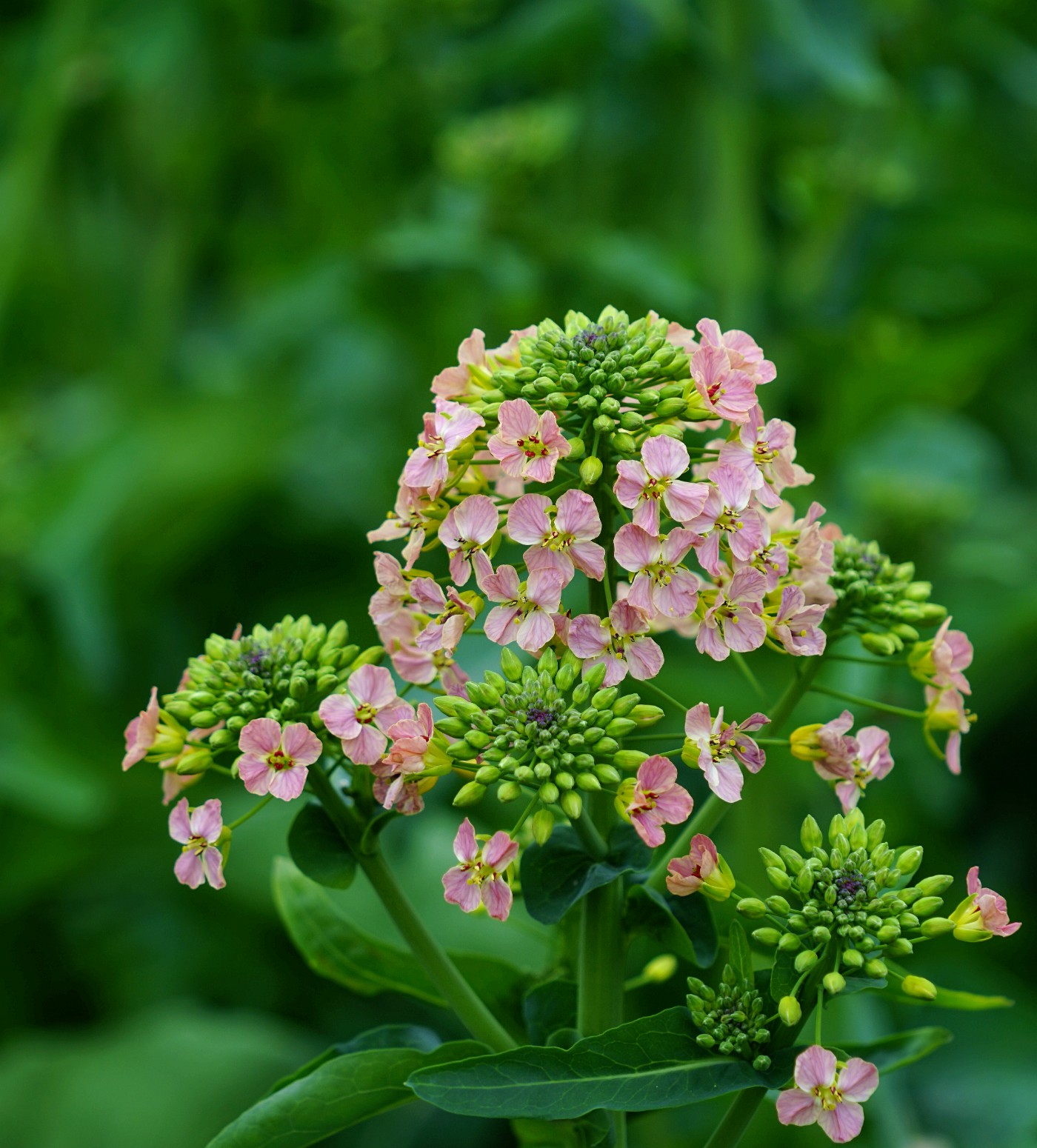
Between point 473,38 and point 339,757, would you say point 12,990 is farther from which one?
point 473,38

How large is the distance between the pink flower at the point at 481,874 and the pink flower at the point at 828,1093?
20 centimetres

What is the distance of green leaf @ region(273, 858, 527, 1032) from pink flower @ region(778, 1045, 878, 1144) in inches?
13.2

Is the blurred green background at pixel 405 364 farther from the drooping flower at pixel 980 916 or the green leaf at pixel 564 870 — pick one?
the drooping flower at pixel 980 916

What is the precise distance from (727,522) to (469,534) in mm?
169

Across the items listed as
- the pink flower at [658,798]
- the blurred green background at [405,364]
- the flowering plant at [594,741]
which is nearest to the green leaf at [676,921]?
the flowering plant at [594,741]

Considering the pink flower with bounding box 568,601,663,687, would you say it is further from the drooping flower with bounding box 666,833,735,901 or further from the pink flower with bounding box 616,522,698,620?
the drooping flower with bounding box 666,833,735,901

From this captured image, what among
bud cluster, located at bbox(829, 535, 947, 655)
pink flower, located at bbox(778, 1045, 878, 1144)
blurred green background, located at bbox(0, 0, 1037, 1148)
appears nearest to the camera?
pink flower, located at bbox(778, 1045, 878, 1144)

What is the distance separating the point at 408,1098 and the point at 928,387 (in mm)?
1964

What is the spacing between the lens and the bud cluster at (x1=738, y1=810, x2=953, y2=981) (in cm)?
79

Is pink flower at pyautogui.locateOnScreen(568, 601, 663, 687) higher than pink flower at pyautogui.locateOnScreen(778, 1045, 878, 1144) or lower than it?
higher

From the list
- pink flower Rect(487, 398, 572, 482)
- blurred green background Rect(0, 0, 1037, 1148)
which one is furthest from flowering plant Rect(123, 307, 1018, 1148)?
blurred green background Rect(0, 0, 1037, 1148)

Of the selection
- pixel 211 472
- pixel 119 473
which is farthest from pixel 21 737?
pixel 211 472

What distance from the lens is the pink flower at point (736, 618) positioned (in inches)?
32.0

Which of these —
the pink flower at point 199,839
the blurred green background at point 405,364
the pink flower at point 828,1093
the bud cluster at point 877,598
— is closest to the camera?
the pink flower at point 828,1093
